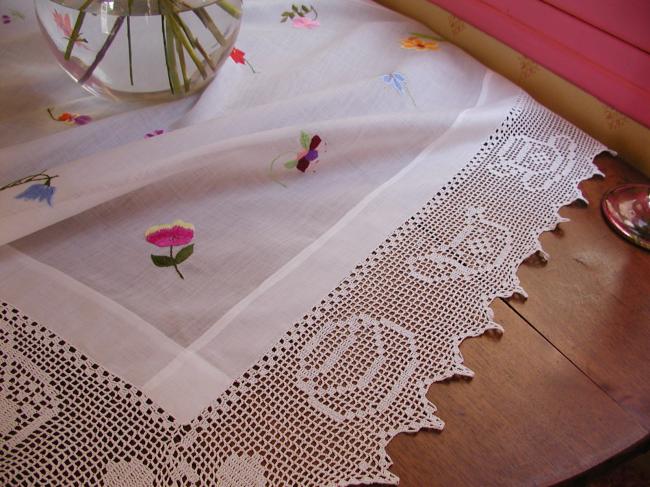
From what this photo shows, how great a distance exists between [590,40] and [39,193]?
0.82 m

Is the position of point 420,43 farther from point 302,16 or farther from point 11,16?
point 11,16

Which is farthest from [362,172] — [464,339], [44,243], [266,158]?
[44,243]

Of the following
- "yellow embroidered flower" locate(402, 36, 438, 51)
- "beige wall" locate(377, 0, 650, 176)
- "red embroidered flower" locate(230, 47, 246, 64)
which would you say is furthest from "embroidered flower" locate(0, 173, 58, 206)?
"beige wall" locate(377, 0, 650, 176)

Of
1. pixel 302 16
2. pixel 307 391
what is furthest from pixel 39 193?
pixel 302 16

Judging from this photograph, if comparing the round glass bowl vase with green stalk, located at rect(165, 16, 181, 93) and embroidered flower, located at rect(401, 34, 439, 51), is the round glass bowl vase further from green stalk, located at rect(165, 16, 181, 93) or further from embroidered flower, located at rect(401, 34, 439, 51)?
embroidered flower, located at rect(401, 34, 439, 51)

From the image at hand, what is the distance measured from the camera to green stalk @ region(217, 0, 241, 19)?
2.54 feet

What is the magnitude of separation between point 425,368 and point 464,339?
64mm

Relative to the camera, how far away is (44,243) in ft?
2.24

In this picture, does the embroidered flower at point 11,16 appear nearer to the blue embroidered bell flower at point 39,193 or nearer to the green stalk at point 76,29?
the green stalk at point 76,29

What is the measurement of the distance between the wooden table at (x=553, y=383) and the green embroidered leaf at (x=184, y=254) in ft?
1.01

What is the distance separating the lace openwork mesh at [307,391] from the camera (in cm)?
53

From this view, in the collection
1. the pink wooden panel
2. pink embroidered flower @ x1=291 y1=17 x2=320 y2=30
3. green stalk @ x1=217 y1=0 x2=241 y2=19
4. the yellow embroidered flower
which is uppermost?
the pink wooden panel

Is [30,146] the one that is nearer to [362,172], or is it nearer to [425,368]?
[362,172]

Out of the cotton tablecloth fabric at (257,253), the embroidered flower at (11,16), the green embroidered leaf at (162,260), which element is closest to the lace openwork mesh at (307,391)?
the cotton tablecloth fabric at (257,253)
